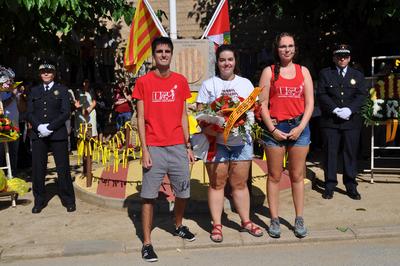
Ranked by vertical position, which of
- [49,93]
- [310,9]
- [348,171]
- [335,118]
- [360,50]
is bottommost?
[348,171]

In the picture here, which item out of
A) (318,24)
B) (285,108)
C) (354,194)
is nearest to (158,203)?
(285,108)

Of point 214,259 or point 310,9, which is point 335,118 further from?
point 310,9

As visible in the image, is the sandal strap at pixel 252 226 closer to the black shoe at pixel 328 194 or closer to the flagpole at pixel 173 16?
the black shoe at pixel 328 194

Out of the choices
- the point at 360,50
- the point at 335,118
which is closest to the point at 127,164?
the point at 335,118

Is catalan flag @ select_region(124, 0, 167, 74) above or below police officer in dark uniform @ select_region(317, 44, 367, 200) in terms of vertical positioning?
above

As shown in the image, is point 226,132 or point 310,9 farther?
point 310,9

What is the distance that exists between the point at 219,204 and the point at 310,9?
6.04 meters

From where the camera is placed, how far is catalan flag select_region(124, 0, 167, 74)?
24.6ft

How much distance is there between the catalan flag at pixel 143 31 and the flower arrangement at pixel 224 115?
290 centimetres

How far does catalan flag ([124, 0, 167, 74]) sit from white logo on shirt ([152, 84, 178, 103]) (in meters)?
2.89

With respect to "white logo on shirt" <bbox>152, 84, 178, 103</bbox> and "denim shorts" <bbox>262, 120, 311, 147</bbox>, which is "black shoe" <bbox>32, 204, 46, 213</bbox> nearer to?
"white logo on shirt" <bbox>152, 84, 178, 103</bbox>

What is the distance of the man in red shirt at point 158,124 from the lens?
4.68m

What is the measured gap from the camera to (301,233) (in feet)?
16.8

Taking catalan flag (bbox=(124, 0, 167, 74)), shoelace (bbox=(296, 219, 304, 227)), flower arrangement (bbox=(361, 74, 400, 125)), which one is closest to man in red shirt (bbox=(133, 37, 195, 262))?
shoelace (bbox=(296, 219, 304, 227))
